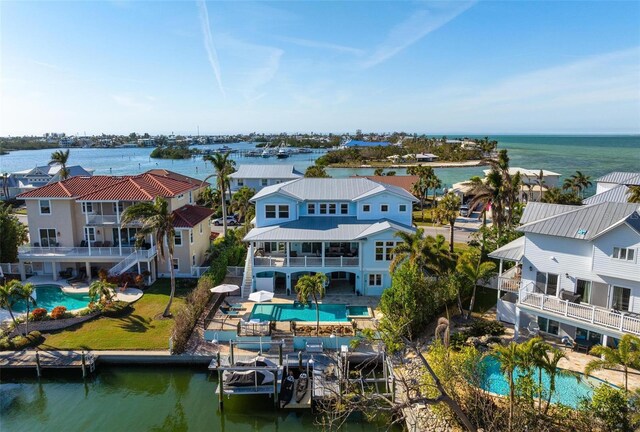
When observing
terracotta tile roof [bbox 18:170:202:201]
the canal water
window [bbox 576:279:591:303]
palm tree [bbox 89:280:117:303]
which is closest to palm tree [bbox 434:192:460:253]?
window [bbox 576:279:591:303]

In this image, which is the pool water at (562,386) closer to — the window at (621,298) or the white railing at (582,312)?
the white railing at (582,312)

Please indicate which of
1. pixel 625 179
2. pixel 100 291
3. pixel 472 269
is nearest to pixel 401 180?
pixel 625 179

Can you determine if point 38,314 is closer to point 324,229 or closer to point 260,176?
point 324,229

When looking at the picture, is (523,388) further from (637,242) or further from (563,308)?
(637,242)

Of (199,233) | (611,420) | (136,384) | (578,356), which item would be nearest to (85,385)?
(136,384)

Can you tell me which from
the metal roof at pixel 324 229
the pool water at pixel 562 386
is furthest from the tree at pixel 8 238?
the pool water at pixel 562 386

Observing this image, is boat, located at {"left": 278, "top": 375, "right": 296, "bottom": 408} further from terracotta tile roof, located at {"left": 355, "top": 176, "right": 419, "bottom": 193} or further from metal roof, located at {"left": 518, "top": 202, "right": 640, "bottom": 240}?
terracotta tile roof, located at {"left": 355, "top": 176, "right": 419, "bottom": 193}
